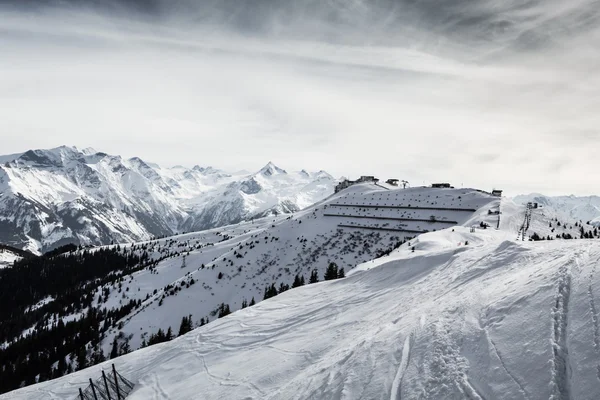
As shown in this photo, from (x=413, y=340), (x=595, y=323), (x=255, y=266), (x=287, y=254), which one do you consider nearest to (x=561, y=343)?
(x=595, y=323)

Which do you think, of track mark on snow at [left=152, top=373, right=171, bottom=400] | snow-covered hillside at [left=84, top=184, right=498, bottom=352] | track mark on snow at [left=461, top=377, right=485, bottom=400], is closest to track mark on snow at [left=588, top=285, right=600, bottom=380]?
track mark on snow at [left=461, top=377, right=485, bottom=400]

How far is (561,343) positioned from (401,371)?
17.0 ft

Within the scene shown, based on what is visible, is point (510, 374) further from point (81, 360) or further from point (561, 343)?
point (81, 360)

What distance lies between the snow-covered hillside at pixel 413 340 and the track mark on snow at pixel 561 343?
3cm

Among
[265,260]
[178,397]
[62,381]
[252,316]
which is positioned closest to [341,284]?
[252,316]

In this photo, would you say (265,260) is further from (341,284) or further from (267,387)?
(267,387)

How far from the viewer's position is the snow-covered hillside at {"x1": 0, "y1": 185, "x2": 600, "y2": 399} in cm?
1010

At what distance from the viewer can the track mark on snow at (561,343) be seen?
8.71 m

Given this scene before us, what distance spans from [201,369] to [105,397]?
7508 mm

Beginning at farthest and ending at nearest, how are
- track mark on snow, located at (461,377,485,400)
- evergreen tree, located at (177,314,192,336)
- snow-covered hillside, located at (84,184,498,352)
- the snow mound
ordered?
snow-covered hillside, located at (84,184,498,352) → evergreen tree, located at (177,314,192,336) → the snow mound → track mark on snow, located at (461,377,485,400)

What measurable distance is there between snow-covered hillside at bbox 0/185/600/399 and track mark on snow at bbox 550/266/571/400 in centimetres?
3

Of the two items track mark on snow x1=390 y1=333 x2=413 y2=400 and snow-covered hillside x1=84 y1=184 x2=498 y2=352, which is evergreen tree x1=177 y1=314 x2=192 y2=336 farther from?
track mark on snow x1=390 y1=333 x2=413 y2=400

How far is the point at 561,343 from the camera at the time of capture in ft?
32.7

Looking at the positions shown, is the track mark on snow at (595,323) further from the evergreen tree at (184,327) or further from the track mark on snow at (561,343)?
the evergreen tree at (184,327)
